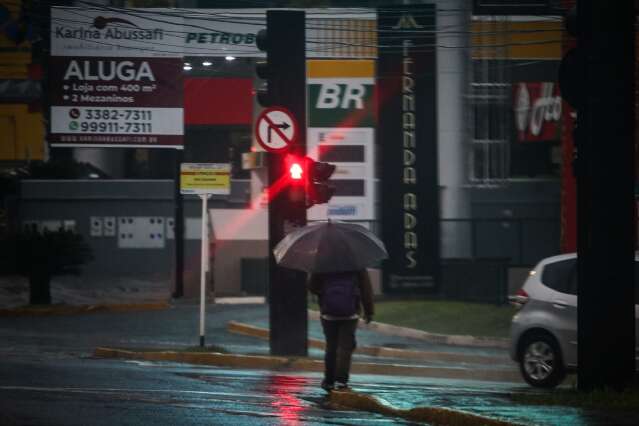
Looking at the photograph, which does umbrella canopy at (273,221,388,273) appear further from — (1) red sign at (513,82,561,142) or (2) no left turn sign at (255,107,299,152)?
(1) red sign at (513,82,561,142)

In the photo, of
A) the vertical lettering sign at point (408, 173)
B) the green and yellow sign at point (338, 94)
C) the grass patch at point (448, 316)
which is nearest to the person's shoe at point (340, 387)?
the grass patch at point (448, 316)

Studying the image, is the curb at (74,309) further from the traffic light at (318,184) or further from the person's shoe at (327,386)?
the person's shoe at (327,386)

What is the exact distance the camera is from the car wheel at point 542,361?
14.9 m

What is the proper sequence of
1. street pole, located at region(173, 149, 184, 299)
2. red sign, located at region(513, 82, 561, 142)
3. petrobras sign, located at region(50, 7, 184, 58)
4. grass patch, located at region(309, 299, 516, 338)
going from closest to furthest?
petrobras sign, located at region(50, 7, 184, 58) → grass patch, located at region(309, 299, 516, 338) → street pole, located at region(173, 149, 184, 299) → red sign, located at region(513, 82, 561, 142)

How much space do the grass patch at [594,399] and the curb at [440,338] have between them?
9991mm

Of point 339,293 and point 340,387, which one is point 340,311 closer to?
point 339,293

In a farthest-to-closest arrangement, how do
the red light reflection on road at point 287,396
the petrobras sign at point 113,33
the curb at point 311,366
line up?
the petrobras sign at point 113,33 → the curb at point 311,366 → the red light reflection on road at point 287,396

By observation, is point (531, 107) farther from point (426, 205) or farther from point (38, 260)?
point (38, 260)

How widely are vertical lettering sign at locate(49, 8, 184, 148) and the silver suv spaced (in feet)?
34.3

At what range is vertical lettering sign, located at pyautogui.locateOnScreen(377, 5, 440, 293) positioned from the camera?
29.5 metres

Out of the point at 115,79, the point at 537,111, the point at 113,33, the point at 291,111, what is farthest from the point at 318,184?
the point at 537,111

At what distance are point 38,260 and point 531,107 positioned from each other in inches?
687

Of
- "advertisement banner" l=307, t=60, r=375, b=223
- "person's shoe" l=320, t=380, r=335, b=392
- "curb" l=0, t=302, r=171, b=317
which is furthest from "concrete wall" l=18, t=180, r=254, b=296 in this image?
"person's shoe" l=320, t=380, r=335, b=392

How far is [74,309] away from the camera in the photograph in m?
28.8
